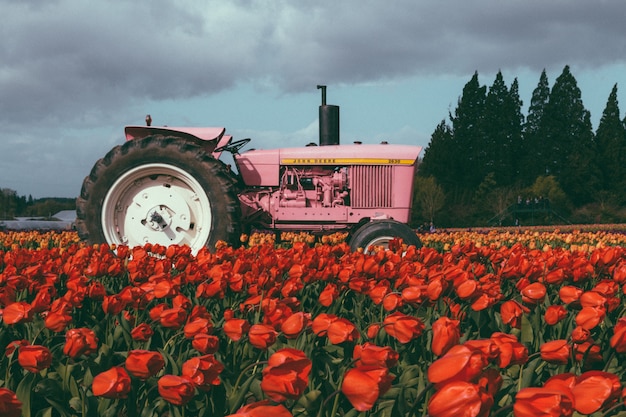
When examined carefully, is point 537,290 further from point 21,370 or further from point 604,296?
point 21,370

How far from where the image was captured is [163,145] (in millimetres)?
6242

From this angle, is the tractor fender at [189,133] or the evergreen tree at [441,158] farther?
the evergreen tree at [441,158]

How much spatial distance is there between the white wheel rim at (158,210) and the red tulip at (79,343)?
4.13 metres

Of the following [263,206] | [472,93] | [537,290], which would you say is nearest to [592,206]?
[472,93]

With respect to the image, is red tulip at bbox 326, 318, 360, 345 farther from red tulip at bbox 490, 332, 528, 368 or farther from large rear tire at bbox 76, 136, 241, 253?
large rear tire at bbox 76, 136, 241, 253

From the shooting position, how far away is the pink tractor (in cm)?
623

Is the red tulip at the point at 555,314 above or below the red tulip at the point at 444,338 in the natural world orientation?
below

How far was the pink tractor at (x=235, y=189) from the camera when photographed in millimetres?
6234

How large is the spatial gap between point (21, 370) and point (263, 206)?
4805 millimetres

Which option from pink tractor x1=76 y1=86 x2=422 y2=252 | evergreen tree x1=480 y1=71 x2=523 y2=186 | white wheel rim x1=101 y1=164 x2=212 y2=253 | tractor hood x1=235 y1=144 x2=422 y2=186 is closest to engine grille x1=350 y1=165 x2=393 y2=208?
pink tractor x1=76 y1=86 x2=422 y2=252

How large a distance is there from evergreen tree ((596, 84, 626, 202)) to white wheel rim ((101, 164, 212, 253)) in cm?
4647

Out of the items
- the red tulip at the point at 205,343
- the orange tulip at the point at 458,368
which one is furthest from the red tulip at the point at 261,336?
the orange tulip at the point at 458,368

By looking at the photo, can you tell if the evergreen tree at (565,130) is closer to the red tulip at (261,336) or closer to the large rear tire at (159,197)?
the large rear tire at (159,197)

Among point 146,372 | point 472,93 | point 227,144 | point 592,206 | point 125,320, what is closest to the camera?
point 146,372
